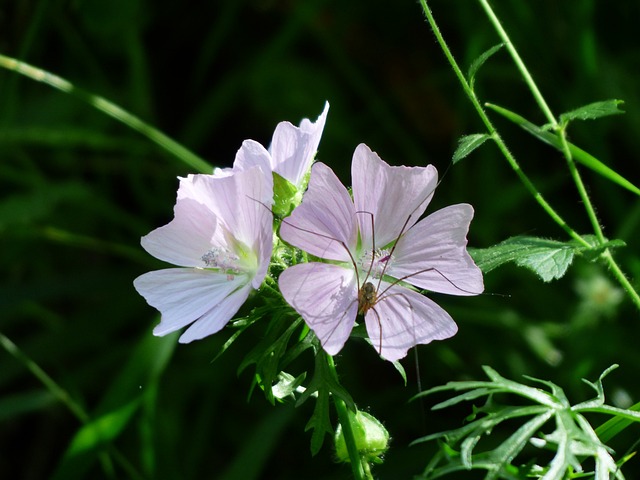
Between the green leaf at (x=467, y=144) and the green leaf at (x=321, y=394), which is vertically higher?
the green leaf at (x=467, y=144)

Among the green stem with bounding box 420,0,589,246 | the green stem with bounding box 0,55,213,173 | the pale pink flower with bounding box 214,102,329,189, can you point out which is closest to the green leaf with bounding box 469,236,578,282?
the green stem with bounding box 420,0,589,246

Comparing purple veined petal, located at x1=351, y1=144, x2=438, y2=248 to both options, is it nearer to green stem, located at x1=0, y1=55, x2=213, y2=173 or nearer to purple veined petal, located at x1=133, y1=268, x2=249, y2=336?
purple veined petal, located at x1=133, y1=268, x2=249, y2=336

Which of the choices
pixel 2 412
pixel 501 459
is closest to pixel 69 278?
pixel 2 412

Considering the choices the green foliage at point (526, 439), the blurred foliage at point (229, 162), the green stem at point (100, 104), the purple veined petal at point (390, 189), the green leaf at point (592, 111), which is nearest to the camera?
the green foliage at point (526, 439)

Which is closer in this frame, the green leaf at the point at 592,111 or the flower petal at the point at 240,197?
the flower petal at the point at 240,197

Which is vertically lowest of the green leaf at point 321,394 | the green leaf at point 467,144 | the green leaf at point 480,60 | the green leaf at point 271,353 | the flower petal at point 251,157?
the green leaf at point 321,394

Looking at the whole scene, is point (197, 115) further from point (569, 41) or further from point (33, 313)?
point (569, 41)

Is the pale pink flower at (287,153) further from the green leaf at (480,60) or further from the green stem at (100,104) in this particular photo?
the green stem at (100,104)

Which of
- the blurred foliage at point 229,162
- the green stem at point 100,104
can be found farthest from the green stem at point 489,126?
the blurred foliage at point 229,162
